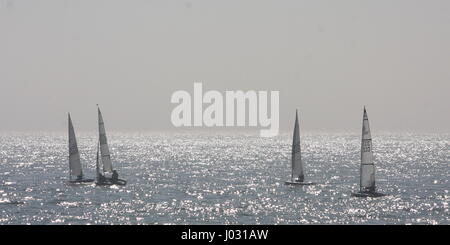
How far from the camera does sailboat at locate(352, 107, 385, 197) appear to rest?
7744 cm

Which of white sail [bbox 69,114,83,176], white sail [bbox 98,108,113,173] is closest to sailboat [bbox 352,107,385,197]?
white sail [bbox 98,108,113,173]

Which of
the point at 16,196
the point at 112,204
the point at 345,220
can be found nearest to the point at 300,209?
the point at 345,220

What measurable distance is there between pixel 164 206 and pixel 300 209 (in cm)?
1349

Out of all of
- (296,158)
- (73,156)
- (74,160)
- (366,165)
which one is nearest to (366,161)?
(366,165)

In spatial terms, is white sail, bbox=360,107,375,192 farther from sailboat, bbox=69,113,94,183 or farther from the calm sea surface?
sailboat, bbox=69,113,94,183

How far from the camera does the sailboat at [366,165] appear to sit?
7744 cm

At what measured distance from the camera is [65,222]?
62969 millimetres

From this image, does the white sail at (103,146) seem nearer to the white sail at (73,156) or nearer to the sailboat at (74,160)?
the sailboat at (74,160)

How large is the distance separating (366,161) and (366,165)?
0.45m

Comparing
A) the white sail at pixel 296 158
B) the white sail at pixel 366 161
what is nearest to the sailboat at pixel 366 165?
the white sail at pixel 366 161
